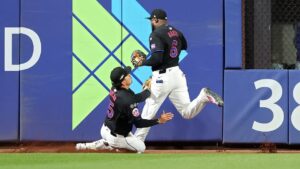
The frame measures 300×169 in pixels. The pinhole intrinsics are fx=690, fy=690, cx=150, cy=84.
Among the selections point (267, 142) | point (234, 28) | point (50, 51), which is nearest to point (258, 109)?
point (267, 142)

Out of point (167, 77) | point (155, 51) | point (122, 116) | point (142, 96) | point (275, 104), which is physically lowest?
point (122, 116)

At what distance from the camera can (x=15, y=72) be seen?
10383 mm

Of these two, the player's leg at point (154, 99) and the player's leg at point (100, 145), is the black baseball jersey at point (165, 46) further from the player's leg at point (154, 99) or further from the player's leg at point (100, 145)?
the player's leg at point (100, 145)

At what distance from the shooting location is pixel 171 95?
10008 mm

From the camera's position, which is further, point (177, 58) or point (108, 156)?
point (177, 58)

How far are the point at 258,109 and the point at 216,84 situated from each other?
72 centimetres

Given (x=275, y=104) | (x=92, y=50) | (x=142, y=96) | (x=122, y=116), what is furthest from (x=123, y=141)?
(x=275, y=104)

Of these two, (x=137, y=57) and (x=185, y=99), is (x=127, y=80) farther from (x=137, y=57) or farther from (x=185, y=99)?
(x=185, y=99)

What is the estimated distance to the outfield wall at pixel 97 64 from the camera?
33.8 ft

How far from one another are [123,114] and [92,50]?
4.99 feet

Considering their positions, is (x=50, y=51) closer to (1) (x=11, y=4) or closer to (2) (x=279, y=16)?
(1) (x=11, y=4)

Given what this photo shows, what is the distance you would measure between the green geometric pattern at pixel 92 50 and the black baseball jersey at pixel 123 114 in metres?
0.85

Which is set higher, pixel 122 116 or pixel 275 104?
pixel 275 104

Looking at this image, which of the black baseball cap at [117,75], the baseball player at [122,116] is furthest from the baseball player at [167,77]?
the black baseball cap at [117,75]
